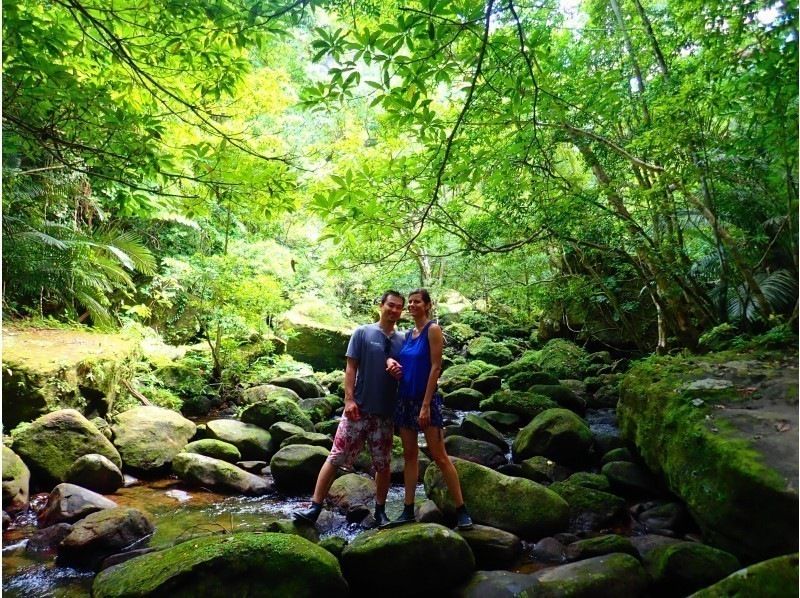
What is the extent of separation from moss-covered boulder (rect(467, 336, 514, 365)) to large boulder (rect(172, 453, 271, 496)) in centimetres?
1027

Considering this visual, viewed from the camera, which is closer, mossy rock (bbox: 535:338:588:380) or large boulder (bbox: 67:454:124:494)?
large boulder (bbox: 67:454:124:494)

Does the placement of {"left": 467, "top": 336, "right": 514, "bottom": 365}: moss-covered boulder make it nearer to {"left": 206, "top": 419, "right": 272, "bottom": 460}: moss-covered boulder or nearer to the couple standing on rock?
{"left": 206, "top": 419, "right": 272, "bottom": 460}: moss-covered boulder

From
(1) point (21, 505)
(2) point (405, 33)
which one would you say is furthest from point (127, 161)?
(1) point (21, 505)

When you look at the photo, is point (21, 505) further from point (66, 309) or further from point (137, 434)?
point (66, 309)

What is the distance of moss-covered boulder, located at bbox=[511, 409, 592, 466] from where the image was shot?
247 inches

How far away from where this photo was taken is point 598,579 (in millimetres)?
3279

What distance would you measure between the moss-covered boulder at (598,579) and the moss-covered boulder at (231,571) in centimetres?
138

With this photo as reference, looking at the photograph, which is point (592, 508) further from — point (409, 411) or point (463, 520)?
point (409, 411)

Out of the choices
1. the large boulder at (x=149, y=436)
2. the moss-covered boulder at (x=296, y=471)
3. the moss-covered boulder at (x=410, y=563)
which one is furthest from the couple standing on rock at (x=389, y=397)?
the large boulder at (x=149, y=436)

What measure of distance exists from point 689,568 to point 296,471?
13.1 ft

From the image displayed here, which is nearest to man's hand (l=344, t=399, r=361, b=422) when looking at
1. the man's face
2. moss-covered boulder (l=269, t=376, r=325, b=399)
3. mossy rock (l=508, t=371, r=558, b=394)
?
the man's face

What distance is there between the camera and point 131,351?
8719 mm

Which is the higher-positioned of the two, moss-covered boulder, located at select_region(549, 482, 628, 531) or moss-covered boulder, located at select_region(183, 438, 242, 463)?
moss-covered boulder, located at select_region(183, 438, 242, 463)

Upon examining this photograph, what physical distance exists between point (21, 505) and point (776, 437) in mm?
6491
